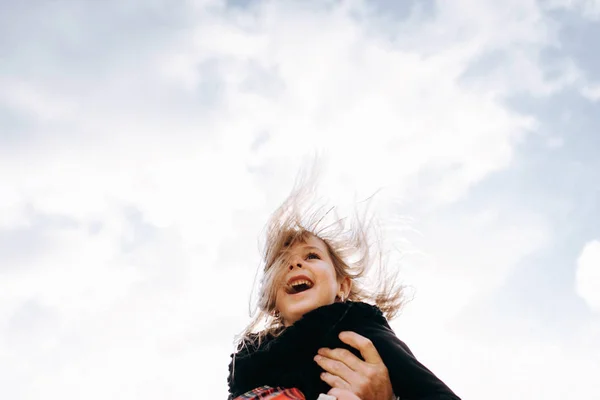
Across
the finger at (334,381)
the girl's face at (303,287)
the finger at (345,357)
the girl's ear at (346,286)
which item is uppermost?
the girl's ear at (346,286)

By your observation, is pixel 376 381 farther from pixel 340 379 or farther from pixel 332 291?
pixel 332 291

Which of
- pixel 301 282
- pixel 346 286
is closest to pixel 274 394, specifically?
pixel 301 282

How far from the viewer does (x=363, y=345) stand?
3.22m

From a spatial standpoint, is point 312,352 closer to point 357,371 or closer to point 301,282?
point 357,371

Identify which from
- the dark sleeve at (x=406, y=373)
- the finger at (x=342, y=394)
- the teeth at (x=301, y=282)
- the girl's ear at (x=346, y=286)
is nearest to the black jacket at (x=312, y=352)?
the dark sleeve at (x=406, y=373)

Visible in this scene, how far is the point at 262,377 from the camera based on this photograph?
3383mm

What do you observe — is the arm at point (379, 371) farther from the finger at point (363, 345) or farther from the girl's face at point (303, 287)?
the girl's face at point (303, 287)

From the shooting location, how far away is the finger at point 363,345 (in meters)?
3.17

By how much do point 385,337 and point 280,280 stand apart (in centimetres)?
109

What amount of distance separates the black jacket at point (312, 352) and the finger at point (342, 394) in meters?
0.24

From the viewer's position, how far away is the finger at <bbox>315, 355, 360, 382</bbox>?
3.07 meters

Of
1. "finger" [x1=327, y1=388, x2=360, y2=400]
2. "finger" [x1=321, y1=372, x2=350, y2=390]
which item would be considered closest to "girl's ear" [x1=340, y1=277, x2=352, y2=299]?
"finger" [x1=321, y1=372, x2=350, y2=390]

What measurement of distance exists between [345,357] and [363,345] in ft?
0.44

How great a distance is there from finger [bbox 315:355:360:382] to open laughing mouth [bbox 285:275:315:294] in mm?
743
